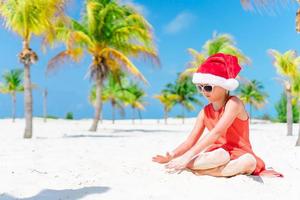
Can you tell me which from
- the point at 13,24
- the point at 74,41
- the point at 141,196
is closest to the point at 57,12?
the point at 13,24

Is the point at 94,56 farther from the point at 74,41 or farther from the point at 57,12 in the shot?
the point at 57,12

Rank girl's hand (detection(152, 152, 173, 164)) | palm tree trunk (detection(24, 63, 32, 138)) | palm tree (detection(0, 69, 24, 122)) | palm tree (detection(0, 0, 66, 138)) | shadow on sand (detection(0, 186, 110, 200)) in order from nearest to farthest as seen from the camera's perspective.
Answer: shadow on sand (detection(0, 186, 110, 200)), girl's hand (detection(152, 152, 173, 164)), palm tree (detection(0, 0, 66, 138)), palm tree trunk (detection(24, 63, 32, 138)), palm tree (detection(0, 69, 24, 122))

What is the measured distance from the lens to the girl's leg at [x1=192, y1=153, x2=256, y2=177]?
496 cm

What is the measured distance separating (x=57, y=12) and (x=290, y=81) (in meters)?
10.7

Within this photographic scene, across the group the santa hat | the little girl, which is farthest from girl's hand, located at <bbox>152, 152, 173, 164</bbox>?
the santa hat

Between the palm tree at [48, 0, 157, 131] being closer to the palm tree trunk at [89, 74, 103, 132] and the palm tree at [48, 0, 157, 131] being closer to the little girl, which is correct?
the palm tree trunk at [89, 74, 103, 132]

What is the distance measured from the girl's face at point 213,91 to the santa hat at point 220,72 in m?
0.05

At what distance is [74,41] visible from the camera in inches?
795

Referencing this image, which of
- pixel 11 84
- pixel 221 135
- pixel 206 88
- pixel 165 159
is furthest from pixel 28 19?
pixel 11 84

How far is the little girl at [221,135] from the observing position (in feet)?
16.1

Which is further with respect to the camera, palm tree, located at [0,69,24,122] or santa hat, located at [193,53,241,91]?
palm tree, located at [0,69,24,122]

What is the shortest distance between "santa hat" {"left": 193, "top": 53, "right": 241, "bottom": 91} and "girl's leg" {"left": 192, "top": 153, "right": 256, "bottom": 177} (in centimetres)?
76

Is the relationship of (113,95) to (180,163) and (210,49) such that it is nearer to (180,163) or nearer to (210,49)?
(210,49)

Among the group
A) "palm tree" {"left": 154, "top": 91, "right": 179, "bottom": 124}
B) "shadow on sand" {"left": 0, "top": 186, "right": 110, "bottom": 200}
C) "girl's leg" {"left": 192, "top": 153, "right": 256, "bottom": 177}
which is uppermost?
"palm tree" {"left": 154, "top": 91, "right": 179, "bottom": 124}
